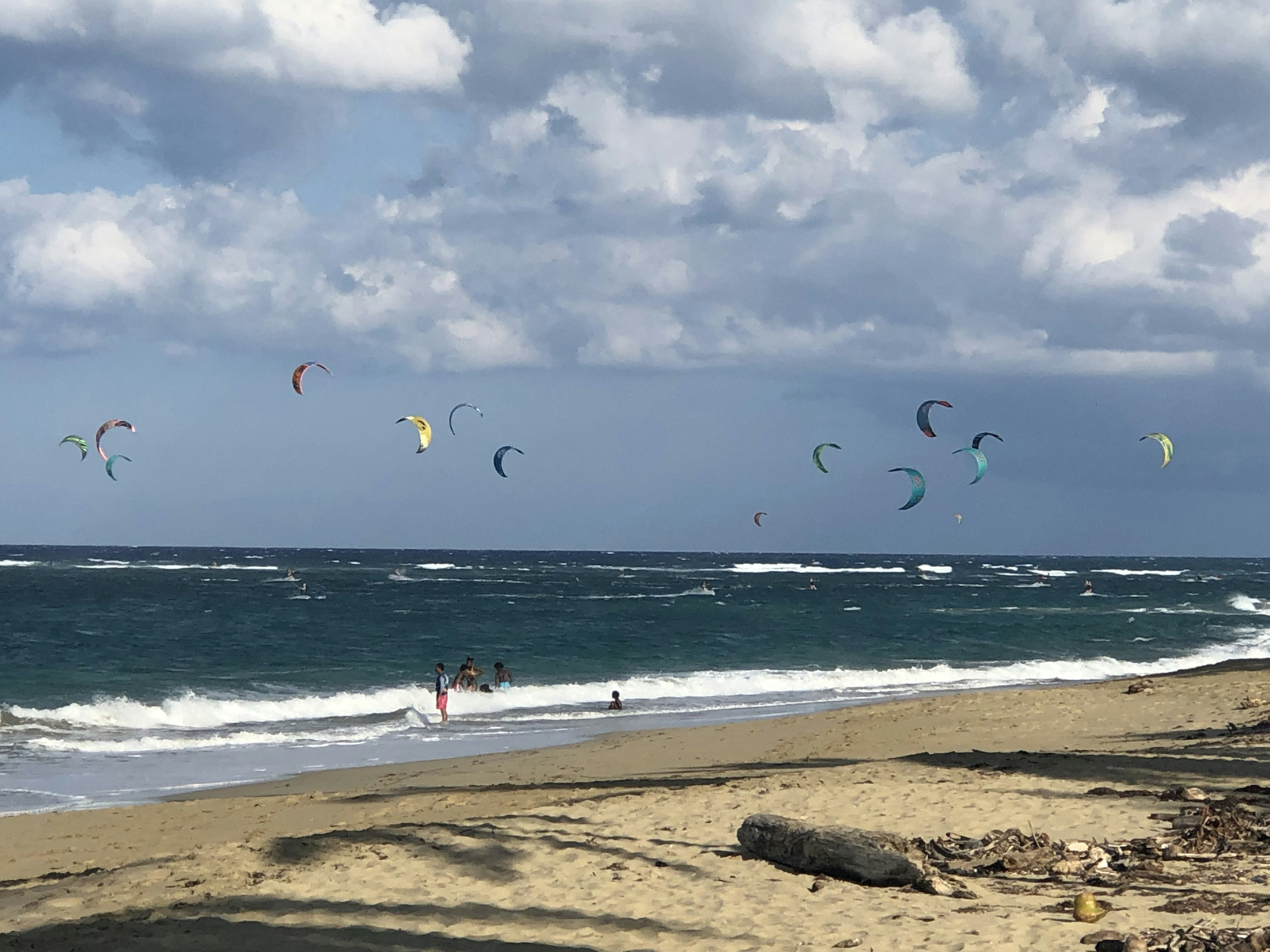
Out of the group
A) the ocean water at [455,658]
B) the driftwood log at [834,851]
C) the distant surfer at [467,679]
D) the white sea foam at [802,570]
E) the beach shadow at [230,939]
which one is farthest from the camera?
the white sea foam at [802,570]

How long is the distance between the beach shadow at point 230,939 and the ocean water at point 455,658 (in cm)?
808

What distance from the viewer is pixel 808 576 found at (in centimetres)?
12481

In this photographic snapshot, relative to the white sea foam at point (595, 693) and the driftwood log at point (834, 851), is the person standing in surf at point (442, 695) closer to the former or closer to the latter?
the white sea foam at point (595, 693)

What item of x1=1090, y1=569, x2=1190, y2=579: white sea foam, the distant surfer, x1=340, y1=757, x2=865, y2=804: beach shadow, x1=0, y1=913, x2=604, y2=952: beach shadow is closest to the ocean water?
the distant surfer

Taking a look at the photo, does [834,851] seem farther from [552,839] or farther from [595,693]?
[595,693]

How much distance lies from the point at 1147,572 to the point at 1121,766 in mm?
163222

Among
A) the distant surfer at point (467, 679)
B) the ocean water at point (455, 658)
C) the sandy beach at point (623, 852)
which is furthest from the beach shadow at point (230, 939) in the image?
the distant surfer at point (467, 679)

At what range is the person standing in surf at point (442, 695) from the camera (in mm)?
24359

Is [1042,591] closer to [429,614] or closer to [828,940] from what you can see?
[429,614]

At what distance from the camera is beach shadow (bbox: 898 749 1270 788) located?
478 inches

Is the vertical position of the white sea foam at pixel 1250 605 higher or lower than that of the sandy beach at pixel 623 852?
lower

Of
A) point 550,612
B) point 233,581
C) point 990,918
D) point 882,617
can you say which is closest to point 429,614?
point 550,612

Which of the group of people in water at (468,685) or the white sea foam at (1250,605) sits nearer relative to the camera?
the group of people in water at (468,685)

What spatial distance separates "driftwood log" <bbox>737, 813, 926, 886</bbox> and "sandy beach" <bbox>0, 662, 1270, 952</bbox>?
0.41ft
